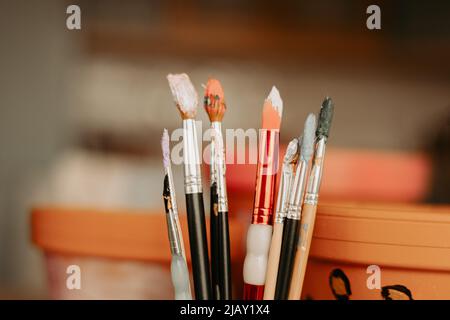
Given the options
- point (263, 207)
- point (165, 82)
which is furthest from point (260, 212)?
point (165, 82)

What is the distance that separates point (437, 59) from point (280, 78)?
0.42ft

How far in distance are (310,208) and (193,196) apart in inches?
2.3

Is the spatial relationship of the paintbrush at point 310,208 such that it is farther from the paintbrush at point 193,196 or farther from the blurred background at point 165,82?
the blurred background at point 165,82

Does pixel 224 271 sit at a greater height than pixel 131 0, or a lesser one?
lesser

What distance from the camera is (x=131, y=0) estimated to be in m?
0.47

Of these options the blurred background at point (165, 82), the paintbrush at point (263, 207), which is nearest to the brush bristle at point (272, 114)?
the paintbrush at point (263, 207)

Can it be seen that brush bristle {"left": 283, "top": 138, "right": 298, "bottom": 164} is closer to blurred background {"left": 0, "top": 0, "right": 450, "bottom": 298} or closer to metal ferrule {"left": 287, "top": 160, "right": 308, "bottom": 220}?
metal ferrule {"left": 287, "top": 160, "right": 308, "bottom": 220}

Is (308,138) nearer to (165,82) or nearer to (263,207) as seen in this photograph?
(263,207)

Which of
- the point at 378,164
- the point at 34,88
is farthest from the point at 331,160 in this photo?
the point at 34,88

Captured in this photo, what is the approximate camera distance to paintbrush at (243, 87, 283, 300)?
11.6 inches

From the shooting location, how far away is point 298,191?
297 millimetres

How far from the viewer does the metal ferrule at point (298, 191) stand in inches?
11.6

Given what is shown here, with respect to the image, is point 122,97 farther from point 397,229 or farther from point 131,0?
point 397,229

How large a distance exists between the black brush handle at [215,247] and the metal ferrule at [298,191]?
1.5 inches
